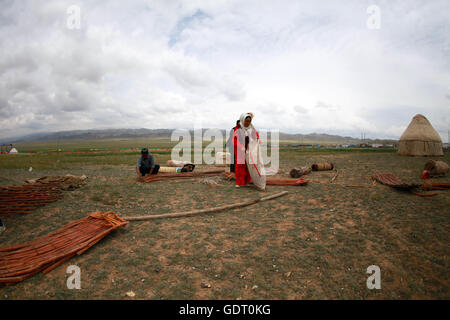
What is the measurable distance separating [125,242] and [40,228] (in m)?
2.01

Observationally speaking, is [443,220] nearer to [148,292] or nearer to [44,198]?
[148,292]

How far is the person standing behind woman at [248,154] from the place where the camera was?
24.2 ft

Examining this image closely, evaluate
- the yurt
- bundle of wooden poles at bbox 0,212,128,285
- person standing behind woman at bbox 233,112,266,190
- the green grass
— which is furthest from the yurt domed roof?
bundle of wooden poles at bbox 0,212,128,285

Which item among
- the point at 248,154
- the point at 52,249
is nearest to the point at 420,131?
the point at 248,154

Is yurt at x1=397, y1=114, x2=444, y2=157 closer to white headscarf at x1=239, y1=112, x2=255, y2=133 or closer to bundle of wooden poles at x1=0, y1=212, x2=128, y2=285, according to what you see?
Answer: white headscarf at x1=239, y1=112, x2=255, y2=133

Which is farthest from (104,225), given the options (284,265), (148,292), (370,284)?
(370,284)

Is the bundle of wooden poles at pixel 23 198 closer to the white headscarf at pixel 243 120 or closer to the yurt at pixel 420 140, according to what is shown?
the white headscarf at pixel 243 120

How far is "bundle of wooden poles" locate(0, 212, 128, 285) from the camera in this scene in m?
3.06

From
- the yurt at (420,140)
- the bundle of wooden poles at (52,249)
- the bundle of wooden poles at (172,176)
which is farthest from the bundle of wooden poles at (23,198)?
the yurt at (420,140)

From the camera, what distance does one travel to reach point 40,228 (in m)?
4.51

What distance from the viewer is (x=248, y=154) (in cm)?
756

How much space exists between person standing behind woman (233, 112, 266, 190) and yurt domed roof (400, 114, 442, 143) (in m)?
17.3

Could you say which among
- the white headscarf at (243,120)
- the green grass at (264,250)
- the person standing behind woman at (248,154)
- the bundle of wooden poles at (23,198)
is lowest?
the green grass at (264,250)

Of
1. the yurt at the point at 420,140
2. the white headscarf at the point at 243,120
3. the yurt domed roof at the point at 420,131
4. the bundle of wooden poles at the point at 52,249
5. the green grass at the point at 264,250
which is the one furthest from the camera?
the yurt domed roof at the point at 420,131
